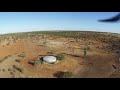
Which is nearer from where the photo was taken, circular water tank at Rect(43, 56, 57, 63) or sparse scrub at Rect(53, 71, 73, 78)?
sparse scrub at Rect(53, 71, 73, 78)

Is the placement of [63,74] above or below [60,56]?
below

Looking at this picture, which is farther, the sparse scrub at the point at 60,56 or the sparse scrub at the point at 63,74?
the sparse scrub at the point at 60,56

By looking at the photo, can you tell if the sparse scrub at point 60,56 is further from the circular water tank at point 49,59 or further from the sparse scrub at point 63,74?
the sparse scrub at point 63,74

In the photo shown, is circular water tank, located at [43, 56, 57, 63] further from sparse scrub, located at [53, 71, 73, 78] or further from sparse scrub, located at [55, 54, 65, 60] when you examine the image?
sparse scrub, located at [53, 71, 73, 78]

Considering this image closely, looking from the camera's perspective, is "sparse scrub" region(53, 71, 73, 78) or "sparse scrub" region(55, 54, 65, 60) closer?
"sparse scrub" region(53, 71, 73, 78)

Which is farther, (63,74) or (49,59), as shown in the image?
(49,59)

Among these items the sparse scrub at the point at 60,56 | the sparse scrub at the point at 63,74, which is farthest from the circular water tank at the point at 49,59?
the sparse scrub at the point at 63,74

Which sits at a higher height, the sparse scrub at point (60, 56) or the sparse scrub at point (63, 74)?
the sparse scrub at point (60, 56)

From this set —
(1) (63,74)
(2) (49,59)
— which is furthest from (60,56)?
(1) (63,74)

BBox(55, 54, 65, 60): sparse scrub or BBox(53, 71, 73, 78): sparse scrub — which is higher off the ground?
BBox(55, 54, 65, 60): sparse scrub

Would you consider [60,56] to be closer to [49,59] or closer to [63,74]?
[49,59]

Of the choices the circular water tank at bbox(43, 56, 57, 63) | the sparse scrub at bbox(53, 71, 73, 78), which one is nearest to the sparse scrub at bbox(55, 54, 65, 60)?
the circular water tank at bbox(43, 56, 57, 63)
